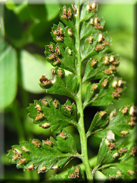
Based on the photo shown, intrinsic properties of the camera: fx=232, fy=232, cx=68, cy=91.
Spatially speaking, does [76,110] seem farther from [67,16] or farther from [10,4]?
[10,4]

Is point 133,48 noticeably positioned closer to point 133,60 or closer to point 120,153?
point 133,60

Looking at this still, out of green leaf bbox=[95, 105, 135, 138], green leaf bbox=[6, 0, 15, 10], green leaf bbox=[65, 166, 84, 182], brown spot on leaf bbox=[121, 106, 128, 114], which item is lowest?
green leaf bbox=[65, 166, 84, 182]

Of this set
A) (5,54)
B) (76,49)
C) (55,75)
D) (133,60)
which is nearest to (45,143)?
(55,75)

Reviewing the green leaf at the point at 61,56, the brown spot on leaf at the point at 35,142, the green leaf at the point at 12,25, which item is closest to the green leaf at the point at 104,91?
the green leaf at the point at 61,56

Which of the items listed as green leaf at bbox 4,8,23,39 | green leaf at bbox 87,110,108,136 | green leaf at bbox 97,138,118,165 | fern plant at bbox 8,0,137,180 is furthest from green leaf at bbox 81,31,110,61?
green leaf at bbox 4,8,23,39

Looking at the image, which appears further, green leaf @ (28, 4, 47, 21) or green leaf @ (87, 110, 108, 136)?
green leaf @ (28, 4, 47, 21)

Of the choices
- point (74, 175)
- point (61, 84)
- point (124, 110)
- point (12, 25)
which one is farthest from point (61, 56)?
point (12, 25)

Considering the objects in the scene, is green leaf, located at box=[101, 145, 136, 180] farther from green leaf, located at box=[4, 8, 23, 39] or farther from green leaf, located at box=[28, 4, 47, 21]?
green leaf, located at box=[4, 8, 23, 39]
